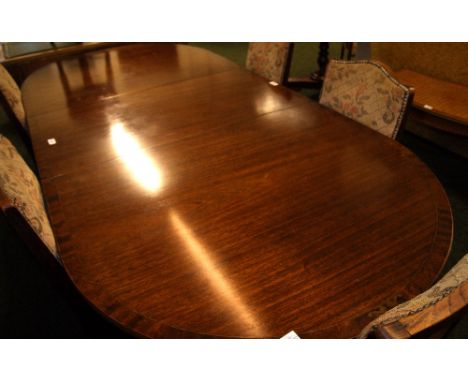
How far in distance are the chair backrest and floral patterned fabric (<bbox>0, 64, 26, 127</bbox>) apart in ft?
4.32

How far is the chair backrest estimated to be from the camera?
191cm

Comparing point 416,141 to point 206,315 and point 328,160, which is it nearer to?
point 328,160

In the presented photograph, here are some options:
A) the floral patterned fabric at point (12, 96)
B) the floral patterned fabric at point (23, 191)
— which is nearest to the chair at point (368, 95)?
the floral patterned fabric at point (23, 191)

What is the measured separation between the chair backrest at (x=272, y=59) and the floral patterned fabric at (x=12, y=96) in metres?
1.32

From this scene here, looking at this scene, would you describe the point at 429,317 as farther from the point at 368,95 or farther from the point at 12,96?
the point at 12,96

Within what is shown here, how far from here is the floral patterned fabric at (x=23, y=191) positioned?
2.82 feet

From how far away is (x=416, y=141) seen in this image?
7.88ft

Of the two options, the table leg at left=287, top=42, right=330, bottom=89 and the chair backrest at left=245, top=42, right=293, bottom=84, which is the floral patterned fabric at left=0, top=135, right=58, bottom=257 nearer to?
the chair backrest at left=245, top=42, right=293, bottom=84

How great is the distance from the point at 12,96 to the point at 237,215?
146cm

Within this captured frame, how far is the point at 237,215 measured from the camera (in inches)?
36.7

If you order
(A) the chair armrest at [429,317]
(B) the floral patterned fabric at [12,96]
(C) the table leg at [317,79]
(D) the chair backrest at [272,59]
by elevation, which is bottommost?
(C) the table leg at [317,79]

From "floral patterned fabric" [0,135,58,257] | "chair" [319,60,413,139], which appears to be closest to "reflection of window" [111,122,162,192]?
"floral patterned fabric" [0,135,58,257]

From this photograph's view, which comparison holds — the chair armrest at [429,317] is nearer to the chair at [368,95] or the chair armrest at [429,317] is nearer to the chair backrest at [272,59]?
the chair at [368,95]

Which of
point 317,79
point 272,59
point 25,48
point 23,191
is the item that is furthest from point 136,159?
point 25,48
